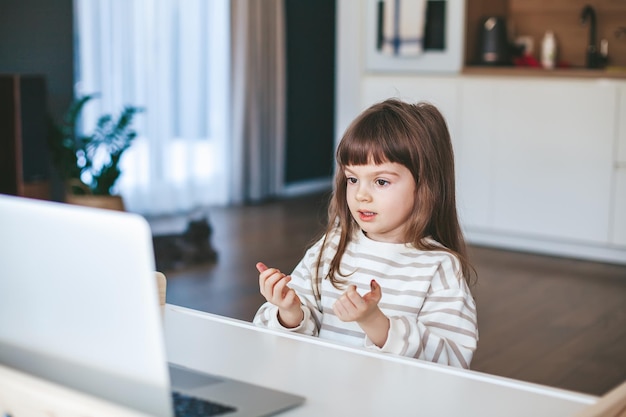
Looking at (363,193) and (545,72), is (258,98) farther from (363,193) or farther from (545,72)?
(363,193)

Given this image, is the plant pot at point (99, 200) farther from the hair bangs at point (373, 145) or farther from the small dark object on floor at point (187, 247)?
the hair bangs at point (373, 145)

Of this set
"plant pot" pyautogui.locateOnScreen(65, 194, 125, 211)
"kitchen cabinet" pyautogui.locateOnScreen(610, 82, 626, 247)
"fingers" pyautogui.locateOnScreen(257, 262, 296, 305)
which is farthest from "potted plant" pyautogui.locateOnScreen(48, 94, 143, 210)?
"fingers" pyautogui.locateOnScreen(257, 262, 296, 305)

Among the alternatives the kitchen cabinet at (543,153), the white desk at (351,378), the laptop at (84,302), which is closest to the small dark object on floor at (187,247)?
the kitchen cabinet at (543,153)

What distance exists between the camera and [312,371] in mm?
1044

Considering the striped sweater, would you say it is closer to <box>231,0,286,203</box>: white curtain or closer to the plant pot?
the plant pot

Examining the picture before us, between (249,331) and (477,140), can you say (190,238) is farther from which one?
(249,331)

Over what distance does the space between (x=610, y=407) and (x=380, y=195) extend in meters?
0.75

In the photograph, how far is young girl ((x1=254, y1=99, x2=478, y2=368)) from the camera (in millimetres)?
1438

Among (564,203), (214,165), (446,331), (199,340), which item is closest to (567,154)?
(564,203)

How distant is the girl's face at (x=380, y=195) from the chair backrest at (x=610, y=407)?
705 mm

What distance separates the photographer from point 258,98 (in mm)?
6426

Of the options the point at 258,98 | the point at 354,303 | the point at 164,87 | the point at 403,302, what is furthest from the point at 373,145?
the point at 258,98

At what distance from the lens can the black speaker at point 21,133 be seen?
4512 millimetres

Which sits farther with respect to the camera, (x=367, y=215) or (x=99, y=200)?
(x=99, y=200)
